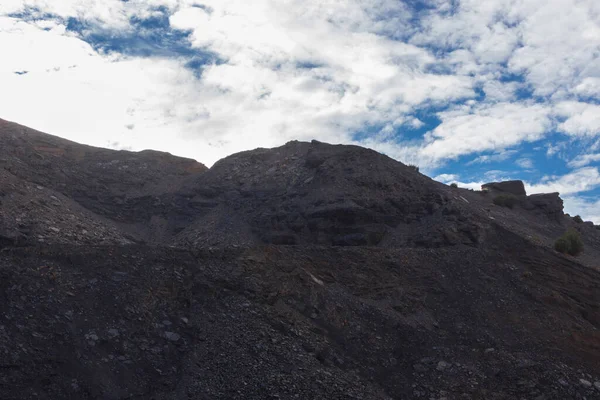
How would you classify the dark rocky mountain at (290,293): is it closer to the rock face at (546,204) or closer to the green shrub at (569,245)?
the green shrub at (569,245)

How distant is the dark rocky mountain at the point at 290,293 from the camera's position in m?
16.0

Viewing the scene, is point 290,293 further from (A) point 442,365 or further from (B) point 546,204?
(B) point 546,204

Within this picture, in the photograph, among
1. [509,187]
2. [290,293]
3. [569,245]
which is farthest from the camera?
[509,187]

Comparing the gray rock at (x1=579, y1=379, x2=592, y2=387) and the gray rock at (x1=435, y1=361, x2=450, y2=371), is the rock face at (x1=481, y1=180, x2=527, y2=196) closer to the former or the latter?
the gray rock at (x1=579, y1=379, x2=592, y2=387)

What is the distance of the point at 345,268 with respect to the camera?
23.9 meters

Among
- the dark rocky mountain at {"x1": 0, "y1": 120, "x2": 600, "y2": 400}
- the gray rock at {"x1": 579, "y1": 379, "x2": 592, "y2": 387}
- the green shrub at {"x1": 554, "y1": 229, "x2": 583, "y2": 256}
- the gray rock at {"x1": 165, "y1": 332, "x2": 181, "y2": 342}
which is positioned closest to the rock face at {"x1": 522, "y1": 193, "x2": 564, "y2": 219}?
the dark rocky mountain at {"x1": 0, "y1": 120, "x2": 600, "y2": 400}

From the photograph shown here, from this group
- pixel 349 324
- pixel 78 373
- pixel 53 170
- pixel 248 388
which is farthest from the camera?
pixel 53 170

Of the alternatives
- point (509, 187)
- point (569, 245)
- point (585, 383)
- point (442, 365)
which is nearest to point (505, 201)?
point (509, 187)

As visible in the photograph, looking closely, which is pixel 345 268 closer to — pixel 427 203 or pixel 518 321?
pixel 518 321

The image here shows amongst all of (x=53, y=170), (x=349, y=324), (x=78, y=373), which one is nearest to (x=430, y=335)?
(x=349, y=324)

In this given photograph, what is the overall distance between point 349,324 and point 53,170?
2199 centimetres

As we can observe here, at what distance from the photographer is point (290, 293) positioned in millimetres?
20578

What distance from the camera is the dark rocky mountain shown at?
16.0 metres

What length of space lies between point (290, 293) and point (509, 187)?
2707cm
